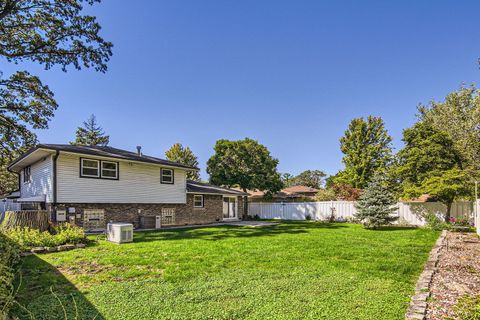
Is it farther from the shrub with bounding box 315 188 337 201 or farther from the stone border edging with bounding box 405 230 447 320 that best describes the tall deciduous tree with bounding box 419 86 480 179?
the stone border edging with bounding box 405 230 447 320

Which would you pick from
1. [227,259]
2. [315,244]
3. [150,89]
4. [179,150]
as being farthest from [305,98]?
[179,150]

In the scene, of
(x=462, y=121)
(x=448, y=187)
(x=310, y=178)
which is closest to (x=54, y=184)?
(x=448, y=187)

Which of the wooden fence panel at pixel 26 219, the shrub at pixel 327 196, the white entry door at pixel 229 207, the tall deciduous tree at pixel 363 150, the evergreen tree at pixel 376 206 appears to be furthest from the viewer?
the tall deciduous tree at pixel 363 150

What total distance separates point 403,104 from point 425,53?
587cm

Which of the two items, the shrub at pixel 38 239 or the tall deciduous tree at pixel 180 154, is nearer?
the shrub at pixel 38 239

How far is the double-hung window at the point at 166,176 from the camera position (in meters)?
17.8

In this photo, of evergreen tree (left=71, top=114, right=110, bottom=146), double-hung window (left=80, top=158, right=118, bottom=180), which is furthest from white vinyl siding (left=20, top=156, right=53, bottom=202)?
evergreen tree (left=71, top=114, right=110, bottom=146)

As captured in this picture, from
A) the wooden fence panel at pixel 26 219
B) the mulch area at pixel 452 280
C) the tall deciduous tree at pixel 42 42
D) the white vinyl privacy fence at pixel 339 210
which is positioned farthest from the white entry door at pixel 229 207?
the mulch area at pixel 452 280

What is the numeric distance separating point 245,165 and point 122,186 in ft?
45.6

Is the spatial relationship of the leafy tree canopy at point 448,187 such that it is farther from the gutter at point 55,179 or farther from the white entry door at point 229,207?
the gutter at point 55,179

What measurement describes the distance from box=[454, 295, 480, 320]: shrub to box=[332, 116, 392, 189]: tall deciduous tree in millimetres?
28664

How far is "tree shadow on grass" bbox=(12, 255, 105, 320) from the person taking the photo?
3566mm

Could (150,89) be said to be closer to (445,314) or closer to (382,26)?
(382,26)

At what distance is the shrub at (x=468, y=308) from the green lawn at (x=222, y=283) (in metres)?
0.60
